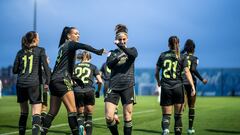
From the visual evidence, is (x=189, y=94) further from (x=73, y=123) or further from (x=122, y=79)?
(x=73, y=123)

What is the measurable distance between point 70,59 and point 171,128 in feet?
20.6

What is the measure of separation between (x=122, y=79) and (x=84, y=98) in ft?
6.88

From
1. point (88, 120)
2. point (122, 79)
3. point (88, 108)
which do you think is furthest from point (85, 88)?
point (122, 79)

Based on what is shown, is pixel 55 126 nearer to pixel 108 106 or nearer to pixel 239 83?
pixel 108 106

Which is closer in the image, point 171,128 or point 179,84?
point 179,84

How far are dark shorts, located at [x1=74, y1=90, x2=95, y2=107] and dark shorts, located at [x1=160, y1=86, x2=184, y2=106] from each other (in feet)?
6.47

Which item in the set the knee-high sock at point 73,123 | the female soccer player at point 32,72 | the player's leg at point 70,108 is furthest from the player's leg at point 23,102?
the knee-high sock at point 73,123

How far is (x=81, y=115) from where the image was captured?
1155 centimetres

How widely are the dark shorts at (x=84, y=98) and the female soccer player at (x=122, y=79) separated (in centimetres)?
178

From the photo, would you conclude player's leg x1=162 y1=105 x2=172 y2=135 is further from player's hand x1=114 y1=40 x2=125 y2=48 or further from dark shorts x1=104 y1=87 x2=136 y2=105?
player's hand x1=114 y1=40 x2=125 y2=48

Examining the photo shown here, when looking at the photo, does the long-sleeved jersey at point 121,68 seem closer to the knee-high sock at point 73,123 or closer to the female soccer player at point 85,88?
the knee-high sock at point 73,123

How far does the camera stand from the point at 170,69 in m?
10.6

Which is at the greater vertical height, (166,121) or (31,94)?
(31,94)

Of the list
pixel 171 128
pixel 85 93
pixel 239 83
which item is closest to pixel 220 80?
pixel 239 83
